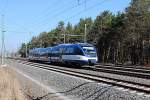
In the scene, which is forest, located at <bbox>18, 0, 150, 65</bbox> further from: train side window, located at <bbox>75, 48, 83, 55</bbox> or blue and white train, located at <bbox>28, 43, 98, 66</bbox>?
train side window, located at <bbox>75, 48, 83, 55</bbox>

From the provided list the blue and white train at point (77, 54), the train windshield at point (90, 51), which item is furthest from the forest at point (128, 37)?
the train windshield at point (90, 51)

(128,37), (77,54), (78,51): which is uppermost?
(128,37)

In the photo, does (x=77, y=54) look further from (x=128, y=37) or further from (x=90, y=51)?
(x=128, y=37)

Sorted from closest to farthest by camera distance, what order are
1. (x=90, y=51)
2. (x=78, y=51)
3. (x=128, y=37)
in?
(x=78, y=51) < (x=90, y=51) < (x=128, y=37)

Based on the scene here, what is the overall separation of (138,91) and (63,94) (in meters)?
3.76

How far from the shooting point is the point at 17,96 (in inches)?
616

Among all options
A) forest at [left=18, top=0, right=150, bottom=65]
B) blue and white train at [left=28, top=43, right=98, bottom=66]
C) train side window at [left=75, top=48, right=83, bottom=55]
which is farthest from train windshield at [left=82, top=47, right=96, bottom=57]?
forest at [left=18, top=0, right=150, bottom=65]

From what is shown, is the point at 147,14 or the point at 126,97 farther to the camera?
the point at 147,14

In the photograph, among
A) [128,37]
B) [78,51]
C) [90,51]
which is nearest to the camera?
[78,51]

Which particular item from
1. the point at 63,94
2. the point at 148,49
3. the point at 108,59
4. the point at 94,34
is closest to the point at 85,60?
the point at 148,49

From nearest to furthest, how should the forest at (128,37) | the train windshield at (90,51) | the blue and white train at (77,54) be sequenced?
the blue and white train at (77,54), the train windshield at (90,51), the forest at (128,37)

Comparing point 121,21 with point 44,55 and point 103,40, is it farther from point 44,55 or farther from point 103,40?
point 44,55

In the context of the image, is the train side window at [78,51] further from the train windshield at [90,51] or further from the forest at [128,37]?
the forest at [128,37]

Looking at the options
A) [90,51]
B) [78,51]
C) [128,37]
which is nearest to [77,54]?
[78,51]
